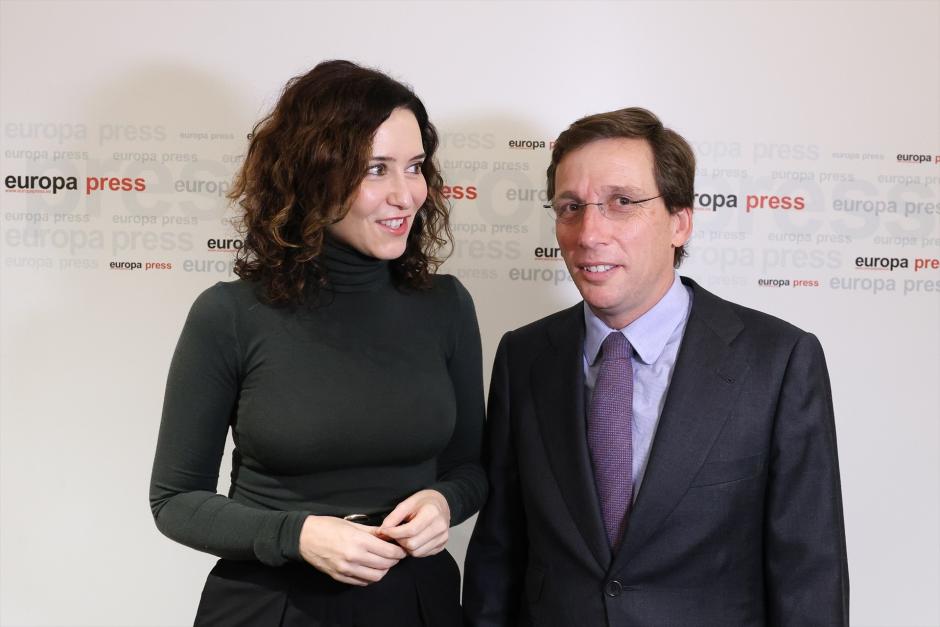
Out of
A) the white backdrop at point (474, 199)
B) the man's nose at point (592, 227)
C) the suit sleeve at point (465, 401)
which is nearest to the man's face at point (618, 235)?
the man's nose at point (592, 227)

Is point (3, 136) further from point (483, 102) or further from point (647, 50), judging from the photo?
point (647, 50)

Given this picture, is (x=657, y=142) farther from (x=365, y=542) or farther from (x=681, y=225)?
(x=365, y=542)

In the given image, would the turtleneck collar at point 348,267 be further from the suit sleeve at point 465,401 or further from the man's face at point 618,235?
the man's face at point 618,235

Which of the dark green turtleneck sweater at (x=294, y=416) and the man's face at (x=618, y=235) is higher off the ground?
the man's face at (x=618, y=235)

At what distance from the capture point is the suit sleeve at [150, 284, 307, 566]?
1483mm

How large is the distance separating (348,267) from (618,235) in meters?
0.54

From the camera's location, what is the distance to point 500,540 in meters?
1.80

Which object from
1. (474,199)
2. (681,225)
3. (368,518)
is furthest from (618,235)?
(474,199)

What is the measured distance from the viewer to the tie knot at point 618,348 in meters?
1.62

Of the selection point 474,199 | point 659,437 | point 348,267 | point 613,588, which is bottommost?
point 613,588

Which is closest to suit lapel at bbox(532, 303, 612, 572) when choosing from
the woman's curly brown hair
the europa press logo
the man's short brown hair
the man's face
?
the man's face

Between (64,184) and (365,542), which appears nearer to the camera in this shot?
(365,542)

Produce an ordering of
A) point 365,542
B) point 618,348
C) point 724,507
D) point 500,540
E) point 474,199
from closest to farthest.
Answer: point 365,542 → point 724,507 → point 618,348 → point 500,540 → point 474,199

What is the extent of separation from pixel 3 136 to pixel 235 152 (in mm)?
739
